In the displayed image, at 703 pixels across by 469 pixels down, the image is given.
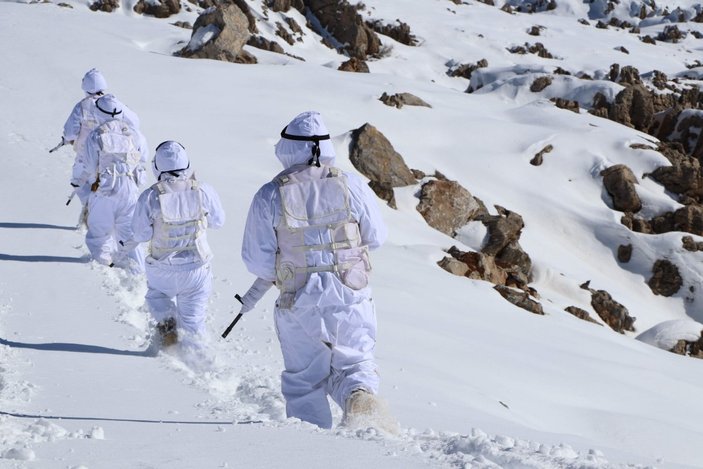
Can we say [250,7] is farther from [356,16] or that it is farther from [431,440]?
[431,440]

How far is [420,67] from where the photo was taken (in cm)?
5431

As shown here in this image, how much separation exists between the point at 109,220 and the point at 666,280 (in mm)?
16161

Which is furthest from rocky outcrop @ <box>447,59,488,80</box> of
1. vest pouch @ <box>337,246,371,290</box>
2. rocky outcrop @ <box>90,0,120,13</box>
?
vest pouch @ <box>337,246,371,290</box>

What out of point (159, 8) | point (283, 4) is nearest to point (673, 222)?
point (159, 8)

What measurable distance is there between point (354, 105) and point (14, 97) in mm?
9809

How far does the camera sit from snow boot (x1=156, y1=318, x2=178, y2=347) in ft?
20.5

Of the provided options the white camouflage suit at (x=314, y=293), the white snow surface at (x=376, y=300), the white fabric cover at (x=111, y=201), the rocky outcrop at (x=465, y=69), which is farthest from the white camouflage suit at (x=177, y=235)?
the rocky outcrop at (x=465, y=69)

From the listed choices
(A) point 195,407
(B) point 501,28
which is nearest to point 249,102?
(A) point 195,407

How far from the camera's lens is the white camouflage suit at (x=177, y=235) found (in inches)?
244

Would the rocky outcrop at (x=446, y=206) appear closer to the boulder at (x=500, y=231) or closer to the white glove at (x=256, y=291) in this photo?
the boulder at (x=500, y=231)

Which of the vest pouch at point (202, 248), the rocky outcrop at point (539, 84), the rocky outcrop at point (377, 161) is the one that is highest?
the vest pouch at point (202, 248)

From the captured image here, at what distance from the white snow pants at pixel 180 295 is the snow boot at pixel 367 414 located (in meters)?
2.57

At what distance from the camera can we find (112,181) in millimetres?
Answer: 8531

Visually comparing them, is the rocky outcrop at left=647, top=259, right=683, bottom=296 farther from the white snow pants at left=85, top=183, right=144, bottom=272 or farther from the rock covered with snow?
the white snow pants at left=85, top=183, right=144, bottom=272
